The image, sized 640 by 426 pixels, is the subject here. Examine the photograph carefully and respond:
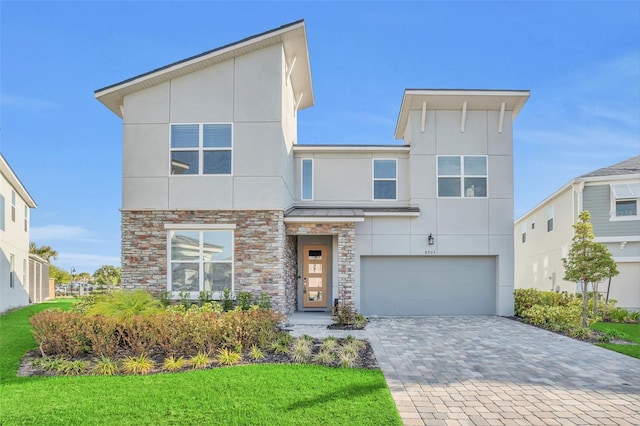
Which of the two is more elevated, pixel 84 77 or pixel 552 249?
pixel 84 77

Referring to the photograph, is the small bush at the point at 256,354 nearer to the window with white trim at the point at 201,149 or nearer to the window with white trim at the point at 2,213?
the window with white trim at the point at 201,149

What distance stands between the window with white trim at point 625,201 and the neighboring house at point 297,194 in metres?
6.23

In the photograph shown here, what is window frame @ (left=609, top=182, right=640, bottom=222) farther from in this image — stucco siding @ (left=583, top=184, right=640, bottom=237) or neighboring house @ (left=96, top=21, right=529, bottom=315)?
neighboring house @ (left=96, top=21, right=529, bottom=315)

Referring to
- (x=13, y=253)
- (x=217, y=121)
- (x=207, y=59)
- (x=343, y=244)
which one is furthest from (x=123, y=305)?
(x=13, y=253)

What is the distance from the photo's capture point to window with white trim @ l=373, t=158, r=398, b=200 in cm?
1507

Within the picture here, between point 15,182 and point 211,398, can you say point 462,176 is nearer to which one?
point 211,398

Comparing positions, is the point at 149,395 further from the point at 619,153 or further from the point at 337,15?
the point at 619,153

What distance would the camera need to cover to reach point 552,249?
20.1 meters

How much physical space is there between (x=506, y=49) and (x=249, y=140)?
1021 cm

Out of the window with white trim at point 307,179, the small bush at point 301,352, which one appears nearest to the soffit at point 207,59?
the window with white trim at point 307,179

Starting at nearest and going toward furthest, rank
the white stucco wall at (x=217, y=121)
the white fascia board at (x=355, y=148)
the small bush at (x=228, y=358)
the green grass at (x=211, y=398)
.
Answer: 1. the green grass at (x=211, y=398)
2. the small bush at (x=228, y=358)
3. the white stucco wall at (x=217, y=121)
4. the white fascia board at (x=355, y=148)

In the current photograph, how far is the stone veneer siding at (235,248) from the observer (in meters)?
12.2

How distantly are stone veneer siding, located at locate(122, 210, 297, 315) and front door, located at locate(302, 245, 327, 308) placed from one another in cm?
295

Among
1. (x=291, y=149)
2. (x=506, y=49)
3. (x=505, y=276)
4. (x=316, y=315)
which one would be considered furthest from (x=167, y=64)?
(x=505, y=276)
